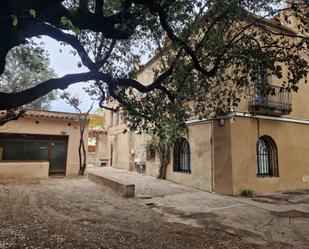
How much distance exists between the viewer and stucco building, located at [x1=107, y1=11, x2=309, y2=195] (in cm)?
986

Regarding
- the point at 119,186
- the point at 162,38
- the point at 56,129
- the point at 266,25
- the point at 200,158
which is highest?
the point at 266,25

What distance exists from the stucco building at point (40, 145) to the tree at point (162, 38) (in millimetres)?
6692

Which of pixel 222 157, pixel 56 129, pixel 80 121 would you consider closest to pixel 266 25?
pixel 222 157

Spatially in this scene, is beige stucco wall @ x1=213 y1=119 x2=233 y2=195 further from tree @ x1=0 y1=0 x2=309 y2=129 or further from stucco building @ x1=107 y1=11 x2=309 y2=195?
tree @ x1=0 y1=0 x2=309 y2=129

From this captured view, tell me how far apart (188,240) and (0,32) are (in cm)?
493

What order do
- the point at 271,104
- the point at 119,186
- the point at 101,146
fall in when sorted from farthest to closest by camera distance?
the point at 101,146 < the point at 271,104 < the point at 119,186

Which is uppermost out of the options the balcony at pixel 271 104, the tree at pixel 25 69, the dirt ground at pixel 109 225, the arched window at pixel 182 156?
the tree at pixel 25 69

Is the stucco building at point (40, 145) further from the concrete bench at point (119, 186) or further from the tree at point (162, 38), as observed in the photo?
the tree at point (162, 38)

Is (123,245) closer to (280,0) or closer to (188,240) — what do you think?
(188,240)

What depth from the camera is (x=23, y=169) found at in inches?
507

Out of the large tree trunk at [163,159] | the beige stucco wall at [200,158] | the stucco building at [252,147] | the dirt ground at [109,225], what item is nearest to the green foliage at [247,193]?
the stucco building at [252,147]

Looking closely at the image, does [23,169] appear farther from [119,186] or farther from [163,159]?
[163,159]

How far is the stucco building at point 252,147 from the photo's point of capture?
986 centimetres

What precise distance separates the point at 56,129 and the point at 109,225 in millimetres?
10408
